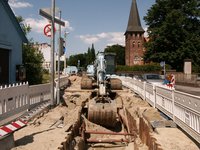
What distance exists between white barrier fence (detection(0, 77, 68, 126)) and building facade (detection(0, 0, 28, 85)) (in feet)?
21.4

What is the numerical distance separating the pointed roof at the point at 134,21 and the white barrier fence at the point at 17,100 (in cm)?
8774

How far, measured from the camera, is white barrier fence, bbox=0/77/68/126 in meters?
10.1

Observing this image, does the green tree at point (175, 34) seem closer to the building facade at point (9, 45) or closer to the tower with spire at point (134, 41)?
the building facade at point (9, 45)

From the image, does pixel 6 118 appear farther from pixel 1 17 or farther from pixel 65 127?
pixel 1 17

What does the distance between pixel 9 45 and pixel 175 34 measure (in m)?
36.9

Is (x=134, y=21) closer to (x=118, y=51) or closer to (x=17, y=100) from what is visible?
(x=118, y=51)

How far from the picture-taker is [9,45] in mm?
20656

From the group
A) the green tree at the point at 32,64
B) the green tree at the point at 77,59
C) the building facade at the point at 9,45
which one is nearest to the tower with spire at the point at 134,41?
the green tree at the point at 77,59

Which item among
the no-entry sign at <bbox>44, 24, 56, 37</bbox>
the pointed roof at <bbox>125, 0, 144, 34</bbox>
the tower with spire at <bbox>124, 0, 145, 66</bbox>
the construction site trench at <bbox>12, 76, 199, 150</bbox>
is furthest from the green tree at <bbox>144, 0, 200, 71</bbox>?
the pointed roof at <bbox>125, 0, 144, 34</bbox>

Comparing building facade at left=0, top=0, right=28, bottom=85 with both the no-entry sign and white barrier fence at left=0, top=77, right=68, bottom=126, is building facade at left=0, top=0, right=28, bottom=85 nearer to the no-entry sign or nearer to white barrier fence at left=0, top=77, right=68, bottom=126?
the no-entry sign

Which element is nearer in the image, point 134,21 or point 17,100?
point 17,100

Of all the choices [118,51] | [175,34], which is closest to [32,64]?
[175,34]

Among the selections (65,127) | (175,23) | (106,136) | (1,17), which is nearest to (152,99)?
(106,136)

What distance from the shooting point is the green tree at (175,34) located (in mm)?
51750
